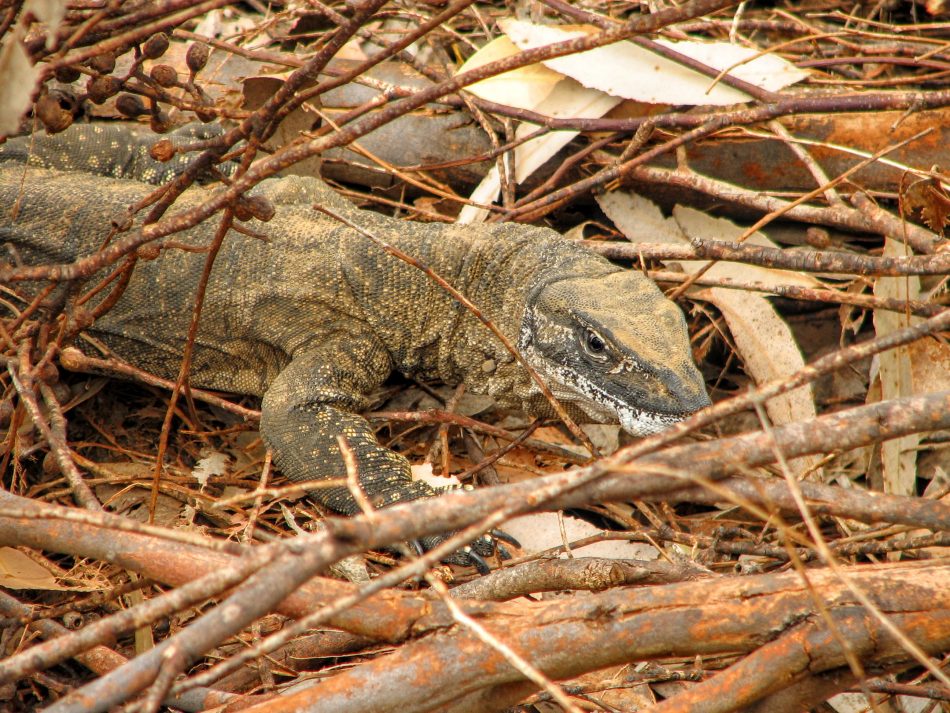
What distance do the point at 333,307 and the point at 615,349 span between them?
1.42m

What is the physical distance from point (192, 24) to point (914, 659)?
5450 millimetres

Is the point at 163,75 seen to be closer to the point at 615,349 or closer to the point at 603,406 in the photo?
the point at 615,349

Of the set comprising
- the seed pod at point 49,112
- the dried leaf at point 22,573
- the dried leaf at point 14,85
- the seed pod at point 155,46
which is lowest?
the dried leaf at point 22,573

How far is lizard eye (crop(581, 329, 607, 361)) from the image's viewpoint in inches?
158

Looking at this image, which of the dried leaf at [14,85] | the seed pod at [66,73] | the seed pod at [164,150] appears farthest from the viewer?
the seed pod at [164,150]

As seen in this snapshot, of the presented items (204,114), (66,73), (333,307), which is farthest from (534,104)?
(66,73)

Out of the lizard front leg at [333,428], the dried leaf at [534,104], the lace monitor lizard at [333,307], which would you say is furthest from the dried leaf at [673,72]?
the lizard front leg at [333,428]

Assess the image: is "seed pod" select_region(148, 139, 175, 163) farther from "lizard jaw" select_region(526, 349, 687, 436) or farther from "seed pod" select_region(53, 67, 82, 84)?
"lizard jaw" select_region(526, 349, 687, 436)

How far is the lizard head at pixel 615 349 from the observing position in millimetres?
3799

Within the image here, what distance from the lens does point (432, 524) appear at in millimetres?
1938

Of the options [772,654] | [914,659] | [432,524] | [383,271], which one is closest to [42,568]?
[383,271]

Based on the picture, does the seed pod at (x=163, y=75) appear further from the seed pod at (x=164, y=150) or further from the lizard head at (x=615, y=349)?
the lizard head at (x=615, y=349)

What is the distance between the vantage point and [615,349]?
3.96 meters

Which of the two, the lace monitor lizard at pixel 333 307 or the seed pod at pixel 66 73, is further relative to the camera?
the lace monitor lizard at pixel 333 307
